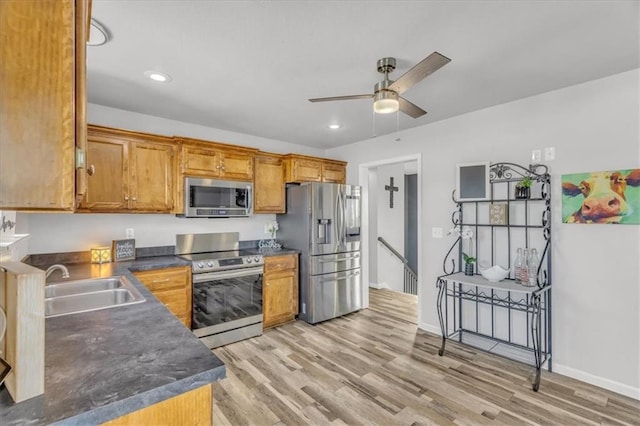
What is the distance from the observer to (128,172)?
3061 mm

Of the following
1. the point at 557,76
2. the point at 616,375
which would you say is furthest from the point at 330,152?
the point at 616,375

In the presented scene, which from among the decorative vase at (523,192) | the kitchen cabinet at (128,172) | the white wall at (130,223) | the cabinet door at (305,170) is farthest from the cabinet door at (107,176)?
the decorative vase at (523,192)

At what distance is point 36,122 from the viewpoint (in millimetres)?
673

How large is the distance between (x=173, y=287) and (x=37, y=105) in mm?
2666

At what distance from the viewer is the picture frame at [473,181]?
10.2ft

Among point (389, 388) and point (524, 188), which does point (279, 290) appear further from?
point (524, 188)

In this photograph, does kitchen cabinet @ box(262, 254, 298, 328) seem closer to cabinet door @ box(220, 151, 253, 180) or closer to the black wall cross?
cabinet door @ box(220, 151, 253, 180)

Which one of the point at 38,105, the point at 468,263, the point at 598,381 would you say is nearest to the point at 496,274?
the point at 468,263

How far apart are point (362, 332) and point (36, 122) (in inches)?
142

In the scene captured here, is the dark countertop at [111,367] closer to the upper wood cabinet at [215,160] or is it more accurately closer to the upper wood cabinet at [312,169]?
the upper wood cabinet at [215,160]

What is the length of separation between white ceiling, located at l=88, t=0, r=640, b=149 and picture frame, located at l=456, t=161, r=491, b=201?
61 centimetres

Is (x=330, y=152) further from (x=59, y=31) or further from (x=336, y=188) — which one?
(x=59, y=31)

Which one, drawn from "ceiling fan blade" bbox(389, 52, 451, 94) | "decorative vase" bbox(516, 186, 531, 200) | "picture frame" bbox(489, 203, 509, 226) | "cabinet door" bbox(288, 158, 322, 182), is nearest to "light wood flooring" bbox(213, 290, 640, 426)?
"picture frame" bbox(489, 203, 509, 226)

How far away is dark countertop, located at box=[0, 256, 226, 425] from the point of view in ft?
2.54
